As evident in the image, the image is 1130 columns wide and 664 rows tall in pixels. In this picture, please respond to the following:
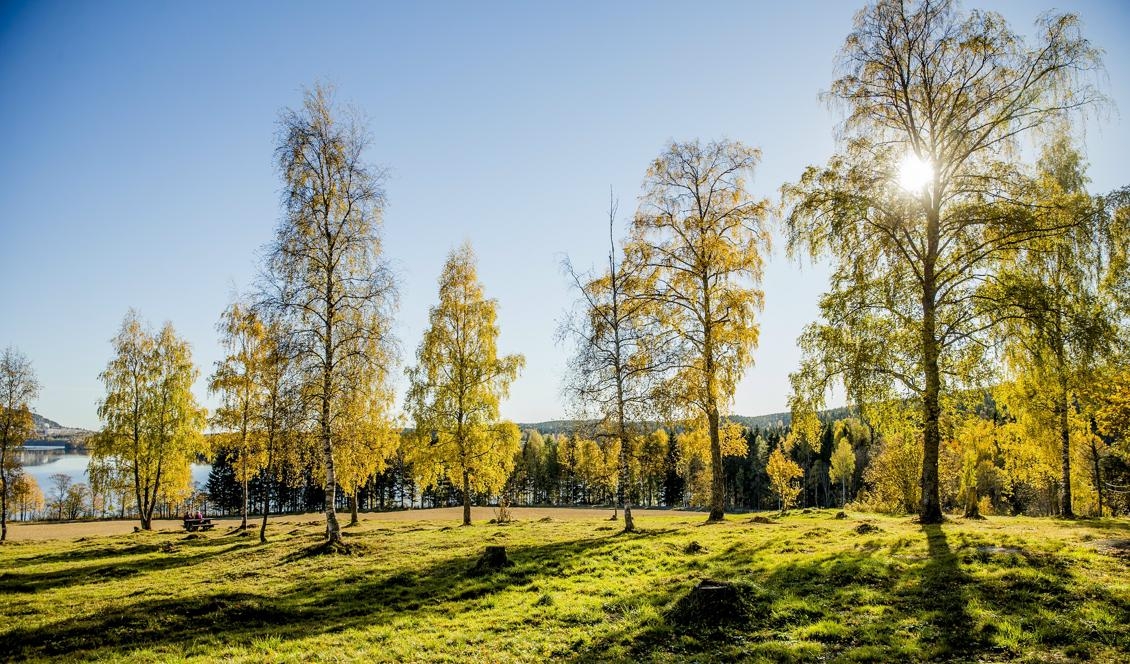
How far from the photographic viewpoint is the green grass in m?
8.80

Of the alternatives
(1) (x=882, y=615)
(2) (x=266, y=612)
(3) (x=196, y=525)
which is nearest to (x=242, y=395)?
(3) (x=196, y=525)

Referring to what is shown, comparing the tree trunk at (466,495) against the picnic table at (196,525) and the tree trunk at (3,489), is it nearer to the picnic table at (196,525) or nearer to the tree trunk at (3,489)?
the picnic table at (196,525)

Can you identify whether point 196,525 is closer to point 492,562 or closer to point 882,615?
point 492,562

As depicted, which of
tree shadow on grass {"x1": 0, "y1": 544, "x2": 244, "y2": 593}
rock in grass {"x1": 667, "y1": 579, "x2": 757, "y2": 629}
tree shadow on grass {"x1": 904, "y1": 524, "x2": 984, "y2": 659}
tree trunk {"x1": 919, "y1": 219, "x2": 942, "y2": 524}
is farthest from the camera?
tree shadow on grass {"x1": 0, "y1": 544, "x2": 244, "y2": 593}

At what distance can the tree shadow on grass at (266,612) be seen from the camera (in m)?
11.4

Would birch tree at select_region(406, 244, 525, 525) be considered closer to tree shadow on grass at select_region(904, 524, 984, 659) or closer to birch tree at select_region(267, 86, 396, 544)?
birch tree at select_region(267, 86, 396, 544)

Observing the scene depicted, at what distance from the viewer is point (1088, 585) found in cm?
990

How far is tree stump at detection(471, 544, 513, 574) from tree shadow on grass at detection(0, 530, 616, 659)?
0.92 ft

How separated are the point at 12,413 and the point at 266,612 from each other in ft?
109

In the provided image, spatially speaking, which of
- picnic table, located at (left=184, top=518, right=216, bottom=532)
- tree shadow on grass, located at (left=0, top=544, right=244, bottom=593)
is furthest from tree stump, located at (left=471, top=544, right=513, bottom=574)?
picnic table, located at (left=184, top=518, right=216, bottom=532)

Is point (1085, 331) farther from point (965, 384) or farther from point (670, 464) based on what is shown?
point (670, 464)

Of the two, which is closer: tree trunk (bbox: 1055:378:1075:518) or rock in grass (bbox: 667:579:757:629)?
rock in grass (bbox: 667:579:757:629)

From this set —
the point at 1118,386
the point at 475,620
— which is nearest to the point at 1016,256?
the point at 1118,386

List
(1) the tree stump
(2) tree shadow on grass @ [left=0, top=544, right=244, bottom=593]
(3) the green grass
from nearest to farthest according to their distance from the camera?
(3) the green grass < (1) the tree stump < (2) tree shadow on grass @ [left=0, top=544, right=244, bottom=593]
